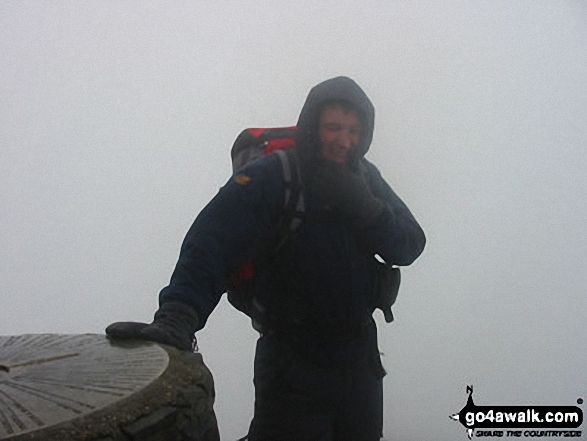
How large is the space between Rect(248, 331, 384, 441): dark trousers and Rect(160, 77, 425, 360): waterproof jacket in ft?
0.30

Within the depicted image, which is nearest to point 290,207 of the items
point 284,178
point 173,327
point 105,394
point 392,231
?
point 284,178

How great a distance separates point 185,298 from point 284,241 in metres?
0.35

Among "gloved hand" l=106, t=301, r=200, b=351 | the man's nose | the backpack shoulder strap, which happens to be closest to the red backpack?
the backpack shoulder strap

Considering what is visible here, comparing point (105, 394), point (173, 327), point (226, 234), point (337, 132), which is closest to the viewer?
point (105, 394)

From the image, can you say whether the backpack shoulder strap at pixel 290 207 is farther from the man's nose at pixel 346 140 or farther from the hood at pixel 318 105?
the man's nose at pixel 346 140

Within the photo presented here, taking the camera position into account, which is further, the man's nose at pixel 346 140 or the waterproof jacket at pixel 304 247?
the man's nose at pixel 346 140

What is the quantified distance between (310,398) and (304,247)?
0.43 m

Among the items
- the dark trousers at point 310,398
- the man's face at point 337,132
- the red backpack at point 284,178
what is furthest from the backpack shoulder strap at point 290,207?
the dark trousers at point 310,398

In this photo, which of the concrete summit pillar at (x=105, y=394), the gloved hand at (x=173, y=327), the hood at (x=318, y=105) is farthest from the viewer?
the hood at (x=318, y=105)

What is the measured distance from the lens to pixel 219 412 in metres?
8.59

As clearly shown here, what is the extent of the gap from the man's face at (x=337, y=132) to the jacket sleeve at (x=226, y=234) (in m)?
0.17

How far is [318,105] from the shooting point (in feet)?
5.38

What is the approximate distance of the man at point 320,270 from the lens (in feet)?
4.94

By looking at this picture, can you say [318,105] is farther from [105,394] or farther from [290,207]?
[105,394]
